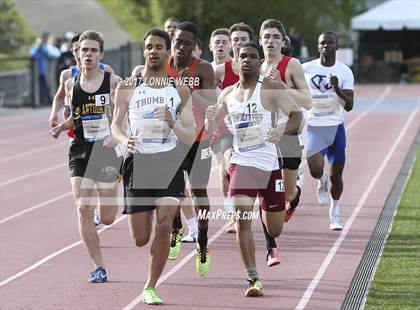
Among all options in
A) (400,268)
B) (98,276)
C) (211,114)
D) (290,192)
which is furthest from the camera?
(290,192)

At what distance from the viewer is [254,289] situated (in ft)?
29.1

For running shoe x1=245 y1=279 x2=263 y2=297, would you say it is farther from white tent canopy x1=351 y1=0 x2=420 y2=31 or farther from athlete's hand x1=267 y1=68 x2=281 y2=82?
white tent canopy x1=351 y1=0 x2=420 y2=31

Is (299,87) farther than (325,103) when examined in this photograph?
No

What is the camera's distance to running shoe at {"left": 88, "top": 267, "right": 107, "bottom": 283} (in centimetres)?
967

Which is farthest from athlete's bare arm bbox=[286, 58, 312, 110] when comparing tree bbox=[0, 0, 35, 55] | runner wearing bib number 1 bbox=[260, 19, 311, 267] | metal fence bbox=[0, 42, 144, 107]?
tree bbox=[0, 0, 35, 55]

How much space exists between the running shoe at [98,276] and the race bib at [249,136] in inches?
70.7

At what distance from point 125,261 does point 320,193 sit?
4190 mm

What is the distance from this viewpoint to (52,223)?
13312 millimetres

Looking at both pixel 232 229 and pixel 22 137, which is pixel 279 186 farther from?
pixel 22 137

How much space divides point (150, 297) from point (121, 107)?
1.59 m

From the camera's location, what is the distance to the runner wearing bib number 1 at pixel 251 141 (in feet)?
29.1

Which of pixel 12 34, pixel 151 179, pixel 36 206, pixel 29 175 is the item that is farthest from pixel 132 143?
pixel 12 34

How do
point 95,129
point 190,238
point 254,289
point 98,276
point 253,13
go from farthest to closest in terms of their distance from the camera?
1. point 253,13
2. point 190,238
3. point 95,129
4. point 98,276
5. point 254,289

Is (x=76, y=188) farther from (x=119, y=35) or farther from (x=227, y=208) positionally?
(x=119, y=35)
